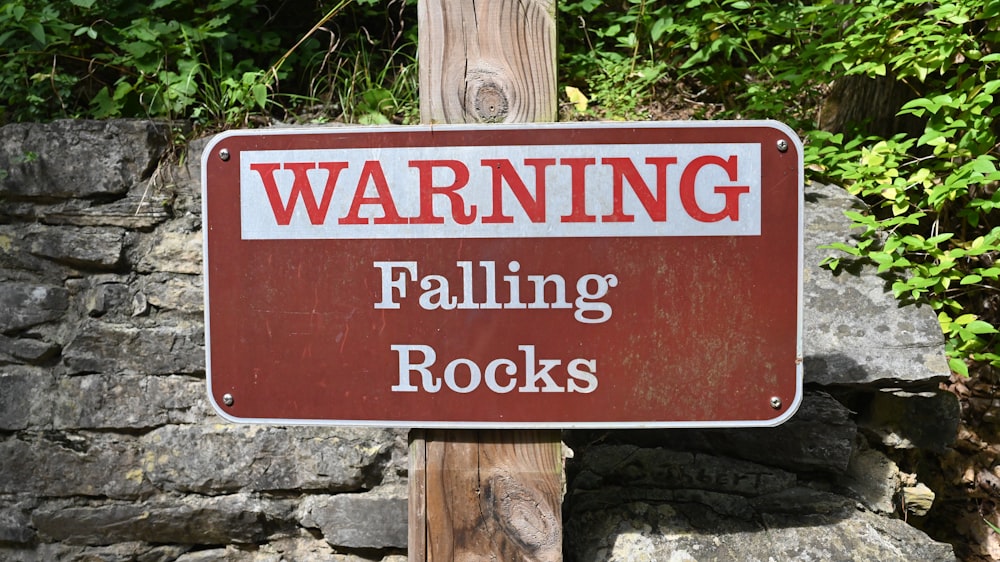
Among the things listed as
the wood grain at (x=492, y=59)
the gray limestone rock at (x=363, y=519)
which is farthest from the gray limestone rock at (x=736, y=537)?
the wood grain at (x=492, y=59)

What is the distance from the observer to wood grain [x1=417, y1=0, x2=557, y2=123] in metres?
1.25

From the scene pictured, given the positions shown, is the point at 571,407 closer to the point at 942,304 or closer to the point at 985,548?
the point at 942,304

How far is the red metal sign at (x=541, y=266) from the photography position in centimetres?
122

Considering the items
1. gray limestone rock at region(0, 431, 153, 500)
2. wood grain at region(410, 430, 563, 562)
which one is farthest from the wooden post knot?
gray limestone rock at region(0, 431, 153, 500)

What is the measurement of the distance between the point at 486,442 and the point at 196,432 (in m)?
1.41

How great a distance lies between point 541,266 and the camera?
1234 mm

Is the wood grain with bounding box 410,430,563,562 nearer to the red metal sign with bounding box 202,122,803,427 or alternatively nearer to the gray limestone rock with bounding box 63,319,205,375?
the red metal sign with bounding box 202,122,803,427

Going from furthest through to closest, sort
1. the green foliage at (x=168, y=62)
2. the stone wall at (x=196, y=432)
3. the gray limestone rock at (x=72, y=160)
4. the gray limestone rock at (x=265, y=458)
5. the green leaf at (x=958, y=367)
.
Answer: the green foliage at (x=168, y=62) → the gray limestone rock at (x=72, y=160) → the gray limestone rock at (x=265, y=458) → the green leaf at (x=958, y=367) → the stone wall at (x=196, y=432)

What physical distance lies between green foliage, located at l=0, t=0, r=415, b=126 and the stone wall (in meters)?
0.25

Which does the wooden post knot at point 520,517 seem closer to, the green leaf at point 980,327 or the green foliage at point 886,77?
the green foliage at point 886,77

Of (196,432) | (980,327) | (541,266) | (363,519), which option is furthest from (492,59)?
(980,327)

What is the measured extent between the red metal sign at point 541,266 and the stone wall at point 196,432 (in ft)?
2.18

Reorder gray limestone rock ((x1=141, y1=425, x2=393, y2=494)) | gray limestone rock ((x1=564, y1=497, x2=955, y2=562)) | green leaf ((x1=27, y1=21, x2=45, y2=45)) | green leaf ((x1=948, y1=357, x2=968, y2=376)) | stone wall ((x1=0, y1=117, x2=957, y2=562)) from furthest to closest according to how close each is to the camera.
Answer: green leaf ((x1=27, y1=21, x2=45, y2=45)) < gray limestone rock ((x1=141, y1=425, x2=393, y2=494)) < green leaf ((x1=948, y1=357, x2=968, y2=376)) < stone wall ((x1=0, y1=117, x2=957, y2=562)) < gray limestone rock ((x1=564, y1=497, x2=955, y2=562))

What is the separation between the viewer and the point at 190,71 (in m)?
2.71
